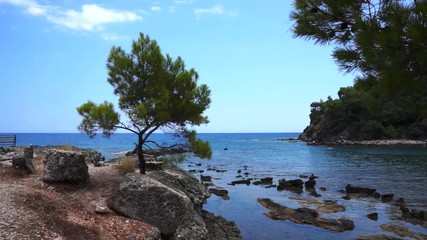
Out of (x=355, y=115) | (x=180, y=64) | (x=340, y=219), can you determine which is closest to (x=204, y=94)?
(x=180, y=64)

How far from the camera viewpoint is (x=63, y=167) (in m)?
15.6

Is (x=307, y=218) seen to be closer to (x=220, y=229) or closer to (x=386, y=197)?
(x=220, y=229)

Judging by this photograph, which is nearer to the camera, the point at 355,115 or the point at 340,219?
the point at 340,219

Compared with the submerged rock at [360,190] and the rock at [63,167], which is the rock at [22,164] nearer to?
the rock at [63,167]

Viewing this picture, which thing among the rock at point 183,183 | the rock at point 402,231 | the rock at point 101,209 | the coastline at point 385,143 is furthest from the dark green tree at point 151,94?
the coastline at point 385,143

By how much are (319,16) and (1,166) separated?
16.5 metres

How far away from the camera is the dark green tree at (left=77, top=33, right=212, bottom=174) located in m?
19.2

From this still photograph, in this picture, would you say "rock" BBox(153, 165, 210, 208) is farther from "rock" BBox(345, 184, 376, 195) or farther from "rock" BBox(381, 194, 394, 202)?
"rock" BBox(345, 184, 376, 195)

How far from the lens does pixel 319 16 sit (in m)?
10.7

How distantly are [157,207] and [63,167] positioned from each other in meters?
4.93

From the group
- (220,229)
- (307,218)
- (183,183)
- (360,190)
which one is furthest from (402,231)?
(360,190)

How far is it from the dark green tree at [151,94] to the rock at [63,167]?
11.5 feet

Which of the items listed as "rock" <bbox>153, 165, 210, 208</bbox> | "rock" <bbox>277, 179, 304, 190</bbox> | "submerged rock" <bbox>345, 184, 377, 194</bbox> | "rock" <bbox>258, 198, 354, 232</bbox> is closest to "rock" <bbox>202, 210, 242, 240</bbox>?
"rock" <bbox>153, 165, 210, 208</bbox>

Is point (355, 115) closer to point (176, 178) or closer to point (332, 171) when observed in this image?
point (332, 171)
